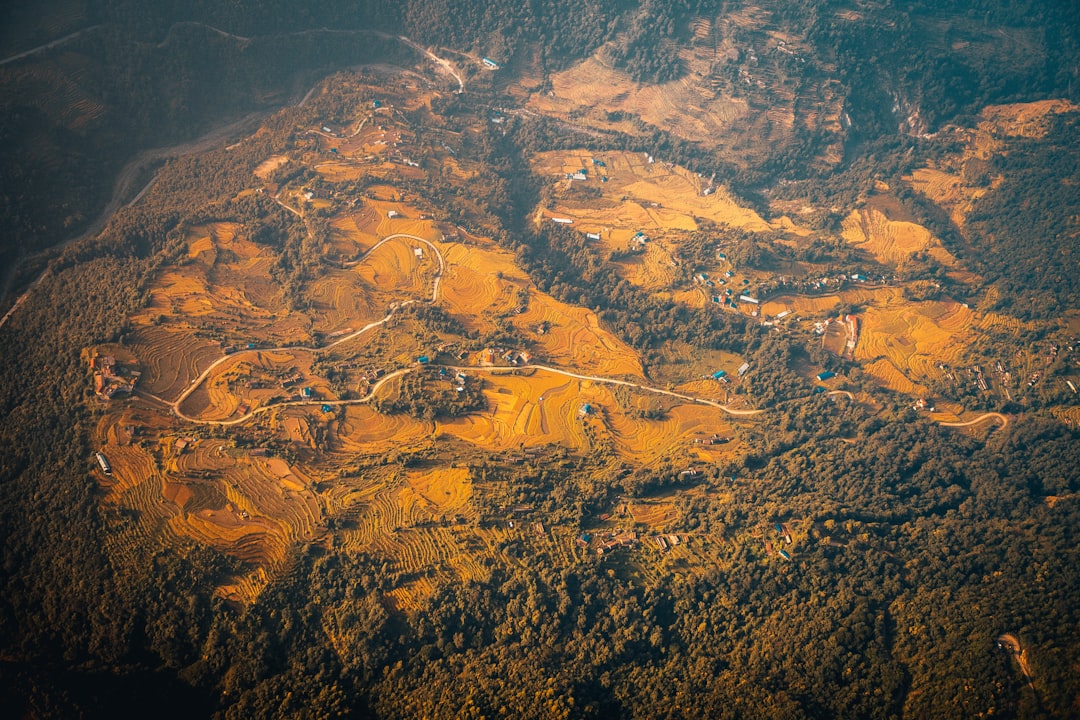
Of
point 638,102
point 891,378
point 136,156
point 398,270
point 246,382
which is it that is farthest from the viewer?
point 638,102

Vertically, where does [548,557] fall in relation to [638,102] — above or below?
below

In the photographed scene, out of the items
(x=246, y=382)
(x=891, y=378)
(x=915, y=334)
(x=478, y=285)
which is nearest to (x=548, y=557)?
(x=246, y=382)

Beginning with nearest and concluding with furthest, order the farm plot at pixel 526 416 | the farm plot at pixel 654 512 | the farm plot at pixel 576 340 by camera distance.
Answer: the farm plot at pixel 654 512 → the farm plot at pixel 526 416 → the farm plot at pixel 576 340

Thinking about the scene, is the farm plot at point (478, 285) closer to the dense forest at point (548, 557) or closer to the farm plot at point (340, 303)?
the dense forest at point (548, 557)

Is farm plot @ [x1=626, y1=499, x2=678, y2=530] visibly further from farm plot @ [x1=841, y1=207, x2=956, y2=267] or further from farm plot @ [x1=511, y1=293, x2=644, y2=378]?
farm plot @ [x1=841, y1=207, x2=956, y2=267]

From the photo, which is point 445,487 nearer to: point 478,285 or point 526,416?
point 526,416

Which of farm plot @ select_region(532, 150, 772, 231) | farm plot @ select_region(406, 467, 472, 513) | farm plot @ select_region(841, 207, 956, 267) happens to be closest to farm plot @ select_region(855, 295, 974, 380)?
farm plot @ select_region(841, 207, 956, 267)

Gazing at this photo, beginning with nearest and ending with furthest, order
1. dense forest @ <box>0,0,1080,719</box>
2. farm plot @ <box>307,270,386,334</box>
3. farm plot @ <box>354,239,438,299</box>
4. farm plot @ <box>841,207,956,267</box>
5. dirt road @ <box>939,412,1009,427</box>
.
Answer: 1. dense forest @ <box>0,0,1080,719</box>
2. farm plot @ <box>307,270,386,334</box>
3. dirt road @ <box>939,412,1009,427</box>
4. farm plot @ <box>354,239,438,299</box>
5. farm plot @ <box>841,207,956,267</box>

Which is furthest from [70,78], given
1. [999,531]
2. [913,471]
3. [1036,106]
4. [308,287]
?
[1036,106]

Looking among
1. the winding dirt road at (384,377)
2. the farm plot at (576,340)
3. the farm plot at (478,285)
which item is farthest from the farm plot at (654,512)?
the farm plot at (478,285)
